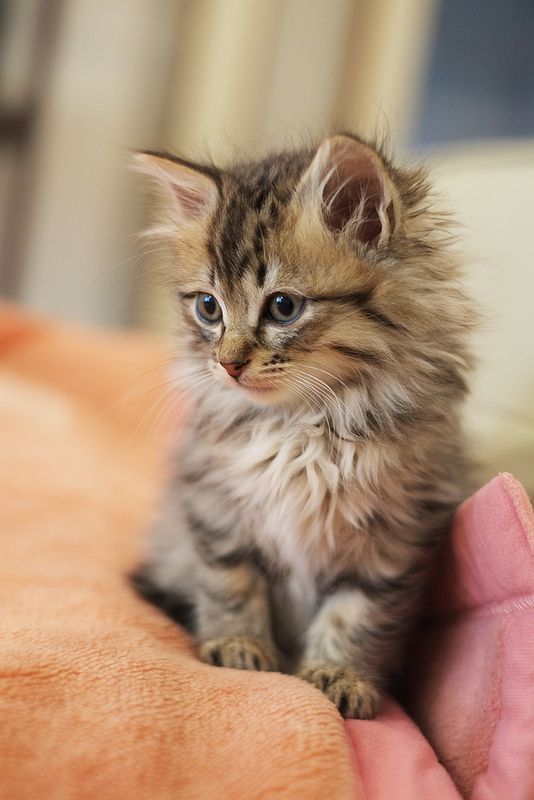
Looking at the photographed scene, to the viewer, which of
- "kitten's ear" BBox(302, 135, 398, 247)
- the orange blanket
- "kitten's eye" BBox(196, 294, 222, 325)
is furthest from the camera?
"kitten's eye" BBox(196, 294, 222, 325)

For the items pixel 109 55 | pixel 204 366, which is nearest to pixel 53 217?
pixel 109 55

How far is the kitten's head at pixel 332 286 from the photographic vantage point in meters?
1.04

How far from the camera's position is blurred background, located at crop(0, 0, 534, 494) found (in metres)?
2.85

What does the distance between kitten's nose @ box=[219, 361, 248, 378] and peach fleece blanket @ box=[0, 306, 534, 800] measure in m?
0.36

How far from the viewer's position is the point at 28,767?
0.77 m

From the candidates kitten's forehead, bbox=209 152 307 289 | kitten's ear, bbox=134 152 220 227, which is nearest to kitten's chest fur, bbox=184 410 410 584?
kitten's forehead, bbox=209 152 307 289

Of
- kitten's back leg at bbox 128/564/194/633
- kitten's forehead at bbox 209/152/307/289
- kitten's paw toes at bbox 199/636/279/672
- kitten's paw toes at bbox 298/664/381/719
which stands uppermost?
kitten's forehead at bbox 209/152/307/289

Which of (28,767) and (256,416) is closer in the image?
(28,767)

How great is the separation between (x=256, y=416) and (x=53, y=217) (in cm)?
263

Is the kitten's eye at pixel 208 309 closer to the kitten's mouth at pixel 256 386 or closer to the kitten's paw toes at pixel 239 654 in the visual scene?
the kitten's mouth at pixel 256 386

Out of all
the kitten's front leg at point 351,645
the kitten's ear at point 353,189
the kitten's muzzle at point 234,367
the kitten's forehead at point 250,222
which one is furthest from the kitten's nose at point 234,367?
the kitten's front leg at point 351,645

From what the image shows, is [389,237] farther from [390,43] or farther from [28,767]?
[390,43]

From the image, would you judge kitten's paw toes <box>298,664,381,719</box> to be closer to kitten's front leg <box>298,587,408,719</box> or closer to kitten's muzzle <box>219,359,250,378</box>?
kitten's front leg <box>298,587,408,719</box>

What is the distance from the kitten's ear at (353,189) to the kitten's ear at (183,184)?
7.5 inches
